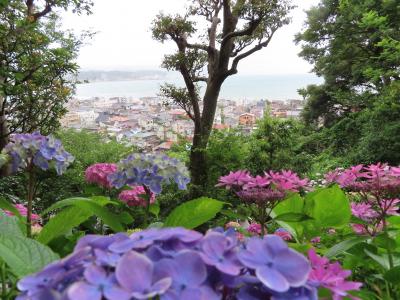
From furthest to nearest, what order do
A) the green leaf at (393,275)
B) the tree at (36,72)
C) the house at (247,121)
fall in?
the house at (247,121)
the tree at (36,72)
the green leaf at (393,275)

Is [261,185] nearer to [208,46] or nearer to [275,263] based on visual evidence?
[275,263]

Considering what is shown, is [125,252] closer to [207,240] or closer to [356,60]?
[207,240]

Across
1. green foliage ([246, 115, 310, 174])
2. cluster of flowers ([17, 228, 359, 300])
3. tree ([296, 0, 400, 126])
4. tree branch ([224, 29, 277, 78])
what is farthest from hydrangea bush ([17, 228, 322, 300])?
tree ([296, 0, 400, 126])

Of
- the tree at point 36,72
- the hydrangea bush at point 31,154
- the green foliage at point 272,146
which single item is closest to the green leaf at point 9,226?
the hydrangea bush at point 31,154

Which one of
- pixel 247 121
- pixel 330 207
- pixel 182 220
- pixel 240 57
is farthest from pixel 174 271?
pixel 247 121

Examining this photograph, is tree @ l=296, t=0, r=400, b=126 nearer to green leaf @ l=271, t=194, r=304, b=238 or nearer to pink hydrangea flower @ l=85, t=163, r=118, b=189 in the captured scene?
pink hydrangea flower @ l=85, t=163, r=118, b=189

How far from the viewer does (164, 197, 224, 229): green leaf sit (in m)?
0.83

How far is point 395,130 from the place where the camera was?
8086mm

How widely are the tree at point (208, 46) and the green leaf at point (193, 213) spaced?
20.0 ft

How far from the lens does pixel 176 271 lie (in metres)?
0.38

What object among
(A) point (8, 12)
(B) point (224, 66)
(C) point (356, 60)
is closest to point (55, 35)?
(A) point (8, 12)

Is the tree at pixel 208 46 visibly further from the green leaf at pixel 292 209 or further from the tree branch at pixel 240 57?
the green leaf at pixel 292 209

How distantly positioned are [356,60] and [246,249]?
443 inches

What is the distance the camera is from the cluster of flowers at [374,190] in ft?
3.36
